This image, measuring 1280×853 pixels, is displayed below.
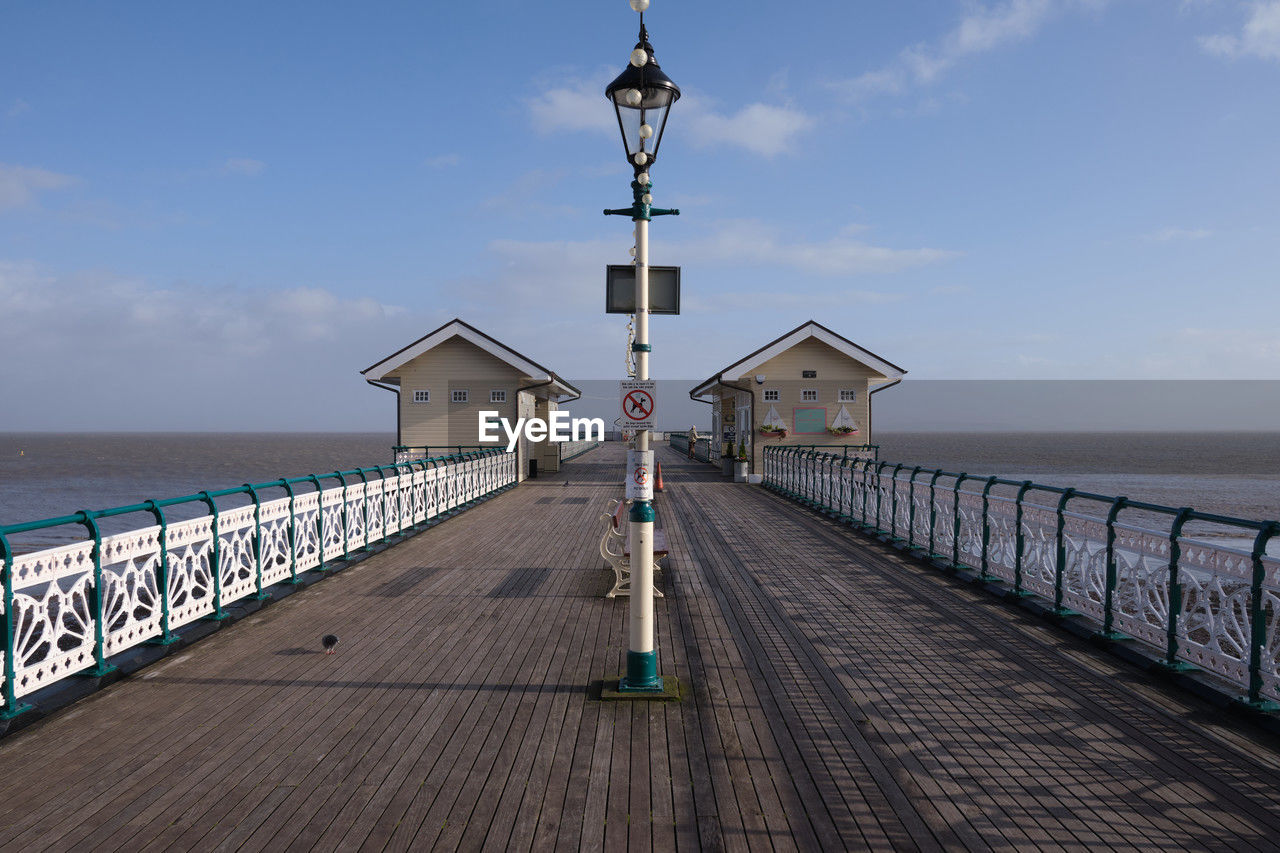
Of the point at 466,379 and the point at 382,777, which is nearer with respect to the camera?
the point at 382,777

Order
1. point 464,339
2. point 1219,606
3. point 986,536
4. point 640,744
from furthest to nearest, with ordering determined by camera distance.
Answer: point 464,339 → point 986,536 → point 1219,606 → point 640,744

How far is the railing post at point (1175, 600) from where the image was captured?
205 inches

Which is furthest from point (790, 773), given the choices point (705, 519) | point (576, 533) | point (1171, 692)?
point (705, 519)

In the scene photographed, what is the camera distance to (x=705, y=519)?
14375 mm

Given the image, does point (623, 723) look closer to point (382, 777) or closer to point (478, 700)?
point (478, 700)

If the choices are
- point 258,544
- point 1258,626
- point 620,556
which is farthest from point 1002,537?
point 258,544

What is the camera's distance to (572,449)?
42125 millimetres

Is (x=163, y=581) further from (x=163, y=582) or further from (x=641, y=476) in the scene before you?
(x=641, y=476)

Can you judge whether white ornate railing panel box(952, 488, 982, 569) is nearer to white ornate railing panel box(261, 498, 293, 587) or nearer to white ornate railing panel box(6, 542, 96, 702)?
white ornate railing panel box(261, 498, 293, 587)

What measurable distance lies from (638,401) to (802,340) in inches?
735

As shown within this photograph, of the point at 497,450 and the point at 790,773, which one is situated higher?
the point at 497,450

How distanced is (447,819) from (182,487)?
4716 cm

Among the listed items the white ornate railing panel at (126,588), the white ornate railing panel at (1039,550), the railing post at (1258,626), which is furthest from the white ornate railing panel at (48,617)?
the white ornate railing panel at (1039,550)

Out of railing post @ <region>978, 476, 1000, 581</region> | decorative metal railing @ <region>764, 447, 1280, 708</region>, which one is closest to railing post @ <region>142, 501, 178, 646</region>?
decorative metal railing @ <region>764, 447, 1280, 708</region>
